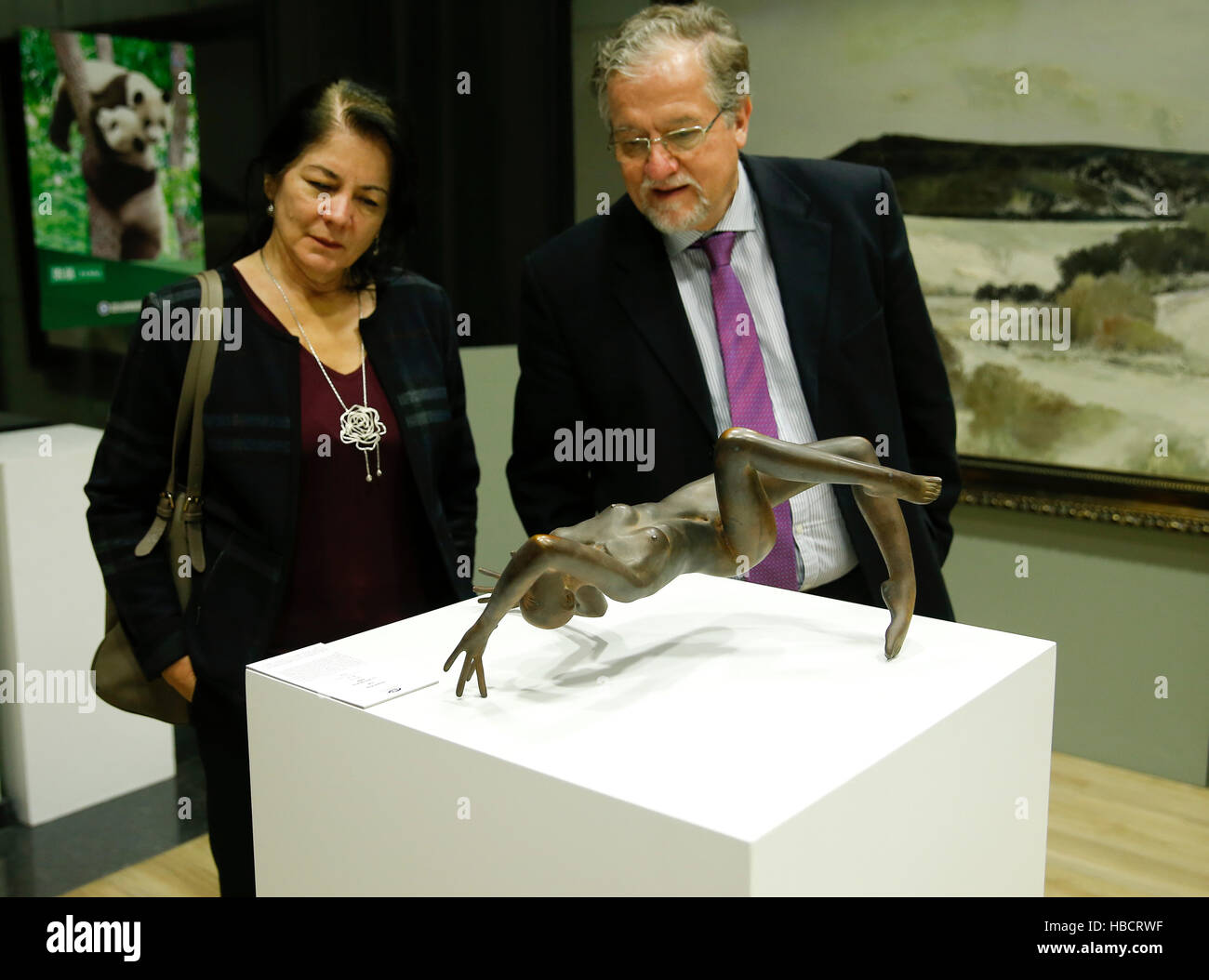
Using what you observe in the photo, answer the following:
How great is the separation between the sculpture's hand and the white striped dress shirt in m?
0.80

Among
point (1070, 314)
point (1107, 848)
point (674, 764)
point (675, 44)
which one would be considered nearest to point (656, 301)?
point (675, 44)

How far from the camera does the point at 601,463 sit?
2480mm

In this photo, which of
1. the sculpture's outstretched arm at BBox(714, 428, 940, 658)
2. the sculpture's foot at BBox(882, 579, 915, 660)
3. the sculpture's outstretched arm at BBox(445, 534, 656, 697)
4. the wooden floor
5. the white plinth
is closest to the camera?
the white plinth

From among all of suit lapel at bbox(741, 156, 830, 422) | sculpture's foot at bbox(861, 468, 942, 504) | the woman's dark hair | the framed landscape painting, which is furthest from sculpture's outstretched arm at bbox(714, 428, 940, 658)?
the framed landscape painting

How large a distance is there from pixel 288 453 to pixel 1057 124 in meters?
2.93

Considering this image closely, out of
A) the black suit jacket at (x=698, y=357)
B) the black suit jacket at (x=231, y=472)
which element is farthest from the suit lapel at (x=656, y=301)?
the black suit jacket at (x=231, y=472)

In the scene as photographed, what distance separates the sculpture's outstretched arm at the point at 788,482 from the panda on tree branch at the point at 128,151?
2837 millimetres

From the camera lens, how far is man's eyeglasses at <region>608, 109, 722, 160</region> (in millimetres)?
2158

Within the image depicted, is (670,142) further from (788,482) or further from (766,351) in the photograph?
(788,482)

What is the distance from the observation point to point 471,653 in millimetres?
1709

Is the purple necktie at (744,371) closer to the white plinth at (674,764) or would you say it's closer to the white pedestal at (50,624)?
the white plinth at (674,764)

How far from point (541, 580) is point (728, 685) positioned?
324 millimetres

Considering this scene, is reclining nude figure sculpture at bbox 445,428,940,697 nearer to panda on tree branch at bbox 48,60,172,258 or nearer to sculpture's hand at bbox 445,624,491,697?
sculpture's hand at bbox 445,624,491,697

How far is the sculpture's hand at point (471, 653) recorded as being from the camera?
170cm
